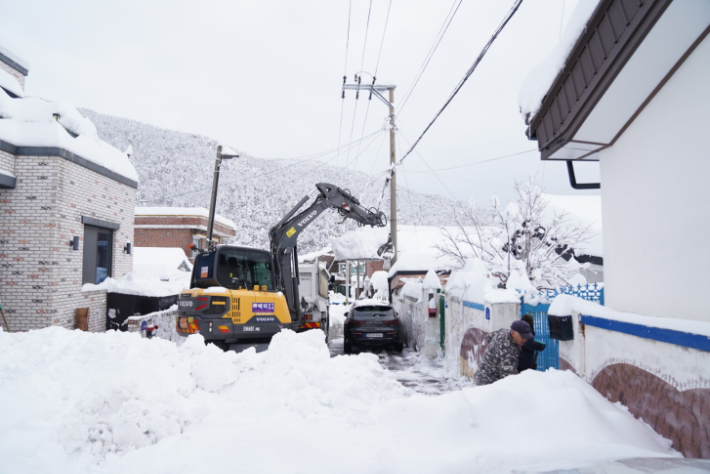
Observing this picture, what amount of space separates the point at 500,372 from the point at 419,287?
823 centimetres

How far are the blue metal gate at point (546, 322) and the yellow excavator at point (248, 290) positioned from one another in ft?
17.6

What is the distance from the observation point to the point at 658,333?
3545 mm

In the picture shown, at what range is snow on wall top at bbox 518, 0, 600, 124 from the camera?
178 inches

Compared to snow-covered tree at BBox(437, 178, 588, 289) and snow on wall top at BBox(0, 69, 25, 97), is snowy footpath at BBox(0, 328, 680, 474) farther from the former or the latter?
snow-covered tree at BBox(437, 178, 588, 289)

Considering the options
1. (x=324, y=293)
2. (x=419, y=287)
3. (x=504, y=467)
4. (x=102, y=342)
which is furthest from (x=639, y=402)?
(x=324, y=293)

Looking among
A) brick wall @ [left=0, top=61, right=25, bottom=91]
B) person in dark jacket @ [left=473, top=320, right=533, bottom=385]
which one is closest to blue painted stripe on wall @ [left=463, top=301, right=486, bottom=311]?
person in dark jacket @ [left=473, top=320, right=533, bottom=385]

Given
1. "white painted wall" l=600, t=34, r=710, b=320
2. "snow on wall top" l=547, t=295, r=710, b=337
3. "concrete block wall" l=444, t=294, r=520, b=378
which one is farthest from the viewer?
"concrete block wall" l=444, t=294, r=520, b=378

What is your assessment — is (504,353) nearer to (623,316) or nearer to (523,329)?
(523,329)

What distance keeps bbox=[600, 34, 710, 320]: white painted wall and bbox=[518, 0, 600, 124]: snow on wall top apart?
1049 millimetres

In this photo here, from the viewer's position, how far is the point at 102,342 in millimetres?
6266

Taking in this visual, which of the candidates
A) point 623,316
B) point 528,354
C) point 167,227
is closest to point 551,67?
point 623,316

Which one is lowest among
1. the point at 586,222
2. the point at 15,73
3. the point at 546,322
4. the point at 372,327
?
the point at 372,327

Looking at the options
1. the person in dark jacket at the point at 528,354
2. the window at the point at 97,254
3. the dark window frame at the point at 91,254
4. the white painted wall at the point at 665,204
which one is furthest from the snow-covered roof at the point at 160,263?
the white painted wall at the point at 665,204

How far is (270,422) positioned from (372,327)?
318 inches
